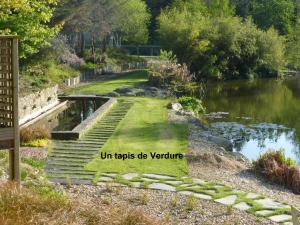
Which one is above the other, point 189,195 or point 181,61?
point 181,61

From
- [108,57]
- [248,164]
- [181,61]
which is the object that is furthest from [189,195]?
[108,57]

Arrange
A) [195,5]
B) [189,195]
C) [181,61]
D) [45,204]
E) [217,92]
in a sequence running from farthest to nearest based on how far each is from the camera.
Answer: [195,5] → [181,61] → [217,92] → [189,195] → [45,204]

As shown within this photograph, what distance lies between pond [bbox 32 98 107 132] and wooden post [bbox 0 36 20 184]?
8.27 m

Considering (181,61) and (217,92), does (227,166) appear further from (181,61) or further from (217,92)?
(181,61)

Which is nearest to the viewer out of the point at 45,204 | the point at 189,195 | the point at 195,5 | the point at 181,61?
the point at 45,204

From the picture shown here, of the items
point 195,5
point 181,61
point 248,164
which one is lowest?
point 248,164

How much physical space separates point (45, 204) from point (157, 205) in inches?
114

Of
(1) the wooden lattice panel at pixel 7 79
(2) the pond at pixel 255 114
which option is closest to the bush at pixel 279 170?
(2) the pond at pixel 255 114

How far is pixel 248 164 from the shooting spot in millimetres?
14391

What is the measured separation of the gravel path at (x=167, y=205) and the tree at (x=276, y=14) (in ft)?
160

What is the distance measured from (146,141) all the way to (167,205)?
593cm

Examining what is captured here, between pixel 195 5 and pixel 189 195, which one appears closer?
pixel 189 195

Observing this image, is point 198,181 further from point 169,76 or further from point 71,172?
point 169,76

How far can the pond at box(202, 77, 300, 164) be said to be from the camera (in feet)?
64.9
